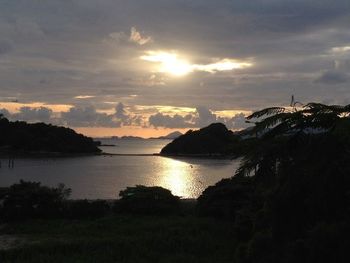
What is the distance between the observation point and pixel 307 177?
723 cm

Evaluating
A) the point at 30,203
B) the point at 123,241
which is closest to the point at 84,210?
the point at 30,203

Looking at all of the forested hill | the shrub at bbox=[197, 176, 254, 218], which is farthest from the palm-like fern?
the forested hill

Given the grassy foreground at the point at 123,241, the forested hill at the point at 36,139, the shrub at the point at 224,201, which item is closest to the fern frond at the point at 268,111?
the grassy foreground at the point at 123,241

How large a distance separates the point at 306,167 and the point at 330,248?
1.22 metres

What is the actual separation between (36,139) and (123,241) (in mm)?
158586

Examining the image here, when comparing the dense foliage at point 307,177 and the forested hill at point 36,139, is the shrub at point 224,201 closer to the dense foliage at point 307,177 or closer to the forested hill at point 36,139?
the dense foliage at point 307,177

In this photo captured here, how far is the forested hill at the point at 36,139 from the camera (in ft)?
564

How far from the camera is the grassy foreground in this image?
819 inches

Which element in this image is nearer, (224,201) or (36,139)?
(224,201)

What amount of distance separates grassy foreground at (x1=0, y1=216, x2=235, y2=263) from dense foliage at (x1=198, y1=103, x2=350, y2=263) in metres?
13.1

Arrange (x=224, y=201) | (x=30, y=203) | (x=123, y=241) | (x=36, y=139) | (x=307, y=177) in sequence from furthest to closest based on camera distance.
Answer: (x=36, y=139) < (x=30, y=203) < (x=224, y=201) < (x=123, y=241) < (x=307, y=177)

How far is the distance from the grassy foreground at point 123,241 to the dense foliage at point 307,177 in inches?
515

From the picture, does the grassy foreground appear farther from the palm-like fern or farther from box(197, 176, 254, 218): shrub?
the palm-like fern

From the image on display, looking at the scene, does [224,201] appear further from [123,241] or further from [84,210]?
[123,241]
